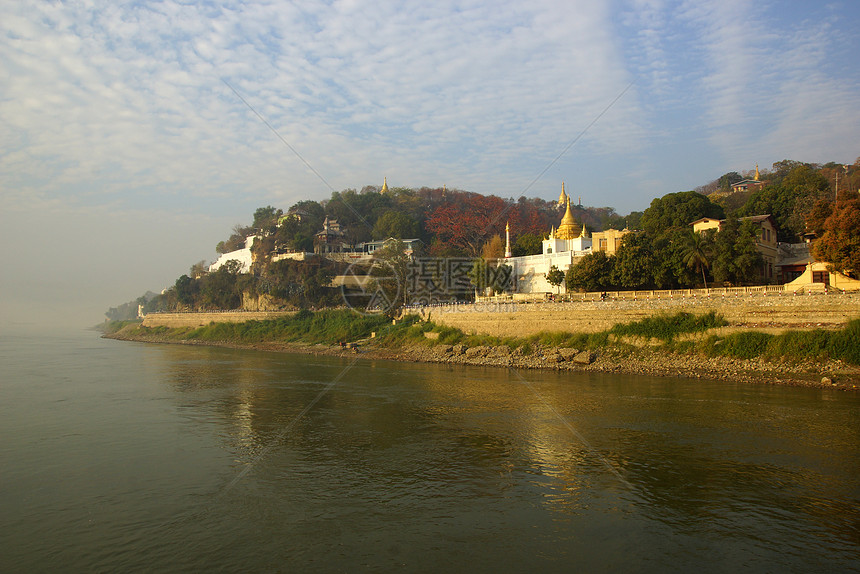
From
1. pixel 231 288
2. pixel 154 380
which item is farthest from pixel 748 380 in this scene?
pixel 231 288

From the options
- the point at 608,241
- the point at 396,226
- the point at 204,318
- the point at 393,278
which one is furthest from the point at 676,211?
the point at 204,318

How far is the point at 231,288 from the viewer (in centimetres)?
6253

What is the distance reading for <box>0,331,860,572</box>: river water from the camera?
8.06 metres

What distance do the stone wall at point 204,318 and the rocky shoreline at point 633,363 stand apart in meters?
15.4

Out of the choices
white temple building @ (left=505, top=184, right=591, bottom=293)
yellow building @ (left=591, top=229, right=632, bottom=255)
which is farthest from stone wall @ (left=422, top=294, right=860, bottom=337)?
yellow building @ (left=591, top=229, right=632, bottom=255)

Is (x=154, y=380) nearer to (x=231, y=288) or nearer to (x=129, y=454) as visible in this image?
(x=129, y=454)

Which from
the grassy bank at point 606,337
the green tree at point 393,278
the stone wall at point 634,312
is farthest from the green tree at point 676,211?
the green tree at point 393,278

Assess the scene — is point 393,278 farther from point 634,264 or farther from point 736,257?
point 736,257

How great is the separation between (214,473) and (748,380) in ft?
63.6

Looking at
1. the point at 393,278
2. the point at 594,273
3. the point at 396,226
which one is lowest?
the point at 594,273

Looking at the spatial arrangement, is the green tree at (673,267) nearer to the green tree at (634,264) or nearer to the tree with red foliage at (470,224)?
A: the green tree at (634,264)

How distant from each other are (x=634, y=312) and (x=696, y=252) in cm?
468

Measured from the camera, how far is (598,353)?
88.9 feet

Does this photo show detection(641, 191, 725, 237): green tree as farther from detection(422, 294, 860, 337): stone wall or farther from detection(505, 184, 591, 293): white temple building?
detection(422, 294, 860, 337): stone wall
